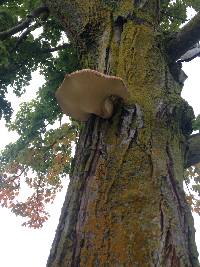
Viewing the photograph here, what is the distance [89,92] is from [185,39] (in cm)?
90

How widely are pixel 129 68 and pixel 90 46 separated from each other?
0.46 metres

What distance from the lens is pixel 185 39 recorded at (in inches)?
93.0

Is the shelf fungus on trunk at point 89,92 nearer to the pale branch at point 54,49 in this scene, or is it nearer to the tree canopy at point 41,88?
the tree canopy at point 41,88

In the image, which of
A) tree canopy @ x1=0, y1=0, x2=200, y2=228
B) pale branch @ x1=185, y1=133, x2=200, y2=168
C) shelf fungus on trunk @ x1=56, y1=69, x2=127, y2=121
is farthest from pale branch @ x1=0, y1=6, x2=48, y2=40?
pale branch @ x1=185, y1=133, x2=200, y2=168

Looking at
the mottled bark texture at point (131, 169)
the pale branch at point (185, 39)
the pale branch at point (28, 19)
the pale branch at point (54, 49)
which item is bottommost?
the mottled bark texture at point (131, 169)

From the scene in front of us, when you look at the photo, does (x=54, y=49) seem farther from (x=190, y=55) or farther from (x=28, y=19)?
(x=190, y=55)

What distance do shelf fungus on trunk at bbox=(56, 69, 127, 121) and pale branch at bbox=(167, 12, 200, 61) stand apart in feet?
2.40

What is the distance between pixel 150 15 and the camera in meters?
2.63

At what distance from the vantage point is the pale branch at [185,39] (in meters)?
2.32

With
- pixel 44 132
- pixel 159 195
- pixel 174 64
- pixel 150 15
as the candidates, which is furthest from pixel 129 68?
pixel 44 132

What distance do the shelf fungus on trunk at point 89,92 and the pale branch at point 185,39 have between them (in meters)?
0.73

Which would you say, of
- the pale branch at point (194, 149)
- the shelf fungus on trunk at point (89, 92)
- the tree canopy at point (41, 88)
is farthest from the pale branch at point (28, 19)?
the pale branch at point (194, 149)

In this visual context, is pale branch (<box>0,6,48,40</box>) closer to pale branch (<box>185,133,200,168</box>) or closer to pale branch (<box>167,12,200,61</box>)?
pale branch (<box>167,12,200,61</box>)

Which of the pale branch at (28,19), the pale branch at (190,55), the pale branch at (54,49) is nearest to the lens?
the pale branch at (190,55)
